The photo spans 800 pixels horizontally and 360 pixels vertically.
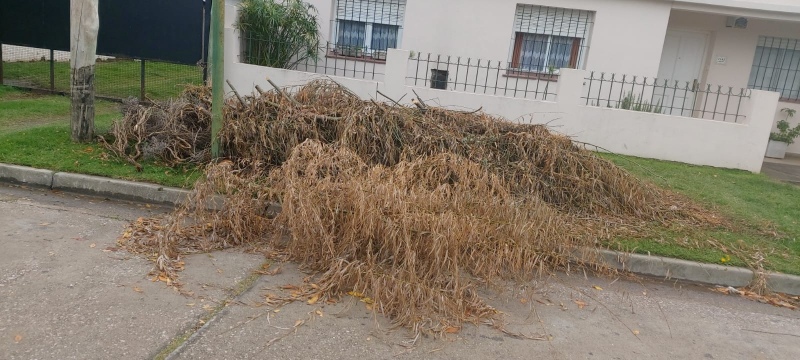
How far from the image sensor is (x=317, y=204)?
16.7 ft

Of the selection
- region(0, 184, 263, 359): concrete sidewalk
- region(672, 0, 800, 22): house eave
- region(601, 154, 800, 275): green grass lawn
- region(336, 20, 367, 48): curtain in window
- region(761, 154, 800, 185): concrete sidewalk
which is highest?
region(672, 0, 800, 22): house eave

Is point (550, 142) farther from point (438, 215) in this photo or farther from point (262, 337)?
point (262, 337)

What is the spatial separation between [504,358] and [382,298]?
0.98 m

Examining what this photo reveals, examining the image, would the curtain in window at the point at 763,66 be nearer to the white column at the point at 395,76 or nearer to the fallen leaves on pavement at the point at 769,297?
the white column at the point at 395,76

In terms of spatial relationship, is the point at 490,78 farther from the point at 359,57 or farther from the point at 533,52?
the point at 359,57

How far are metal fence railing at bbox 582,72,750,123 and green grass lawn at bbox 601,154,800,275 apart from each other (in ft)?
3.86

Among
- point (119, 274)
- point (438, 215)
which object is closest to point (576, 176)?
point (438, 215)

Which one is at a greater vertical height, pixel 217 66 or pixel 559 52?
pixel 559 52

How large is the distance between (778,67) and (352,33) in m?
9.39

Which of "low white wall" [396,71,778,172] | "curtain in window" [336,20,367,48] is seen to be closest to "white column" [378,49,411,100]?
"low white wall" [396,71,778,172]

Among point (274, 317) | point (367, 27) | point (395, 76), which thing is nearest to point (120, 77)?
point (367, 27)

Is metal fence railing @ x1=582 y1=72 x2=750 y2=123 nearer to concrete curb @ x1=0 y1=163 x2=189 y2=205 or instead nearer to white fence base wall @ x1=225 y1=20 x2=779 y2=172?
white fence base wall @ x1=225 y1=20 x2=779 y2=172

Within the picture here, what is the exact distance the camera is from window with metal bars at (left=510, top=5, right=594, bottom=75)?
1226cm

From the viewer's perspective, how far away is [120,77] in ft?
41.5
